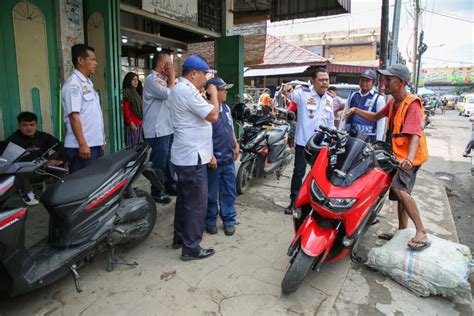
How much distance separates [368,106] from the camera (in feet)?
13.8

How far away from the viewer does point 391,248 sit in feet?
9.46

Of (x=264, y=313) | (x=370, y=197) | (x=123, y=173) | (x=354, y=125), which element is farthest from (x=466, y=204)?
(x=123, y=173)

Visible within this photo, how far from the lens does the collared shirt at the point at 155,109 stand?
3930mm

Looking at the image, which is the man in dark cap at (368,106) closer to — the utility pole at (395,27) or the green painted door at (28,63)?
the utility pole at (395,27)

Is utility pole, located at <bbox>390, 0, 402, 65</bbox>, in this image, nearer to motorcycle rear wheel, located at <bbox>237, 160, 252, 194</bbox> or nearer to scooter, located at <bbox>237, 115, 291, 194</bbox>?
scooter, located at <bbox>237, 115, 291, 194</bbox>

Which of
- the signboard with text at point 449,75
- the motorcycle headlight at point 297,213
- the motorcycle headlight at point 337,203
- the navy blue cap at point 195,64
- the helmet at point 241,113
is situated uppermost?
the signboard with text at point 449,75

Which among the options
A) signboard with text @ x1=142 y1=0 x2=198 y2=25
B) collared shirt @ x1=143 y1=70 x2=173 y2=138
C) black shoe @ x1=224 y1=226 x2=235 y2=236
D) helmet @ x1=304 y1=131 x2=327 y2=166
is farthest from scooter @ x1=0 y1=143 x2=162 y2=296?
signboard with text @ x1=142 y1=0 x2=198 y2=25

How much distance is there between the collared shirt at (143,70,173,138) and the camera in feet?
12.9

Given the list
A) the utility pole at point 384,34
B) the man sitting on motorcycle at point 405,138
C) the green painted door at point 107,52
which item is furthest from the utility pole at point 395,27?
the green painted door at point 107,52

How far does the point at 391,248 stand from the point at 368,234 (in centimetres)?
86

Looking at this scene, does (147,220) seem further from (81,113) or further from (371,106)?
(371,106)

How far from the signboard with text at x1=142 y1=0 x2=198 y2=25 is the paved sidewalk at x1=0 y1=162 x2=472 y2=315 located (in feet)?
11.6

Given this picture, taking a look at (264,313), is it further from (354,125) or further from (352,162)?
(354,125)

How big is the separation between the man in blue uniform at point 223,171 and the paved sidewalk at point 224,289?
23 centimetres
